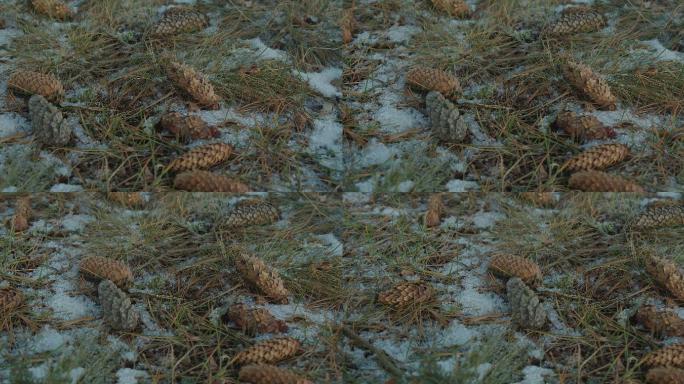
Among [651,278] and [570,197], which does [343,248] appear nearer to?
[570,197]

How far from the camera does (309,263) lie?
6.04 ft

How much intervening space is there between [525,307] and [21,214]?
1.19 meters

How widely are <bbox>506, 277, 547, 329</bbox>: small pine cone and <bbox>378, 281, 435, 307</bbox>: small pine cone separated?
19 centimetres

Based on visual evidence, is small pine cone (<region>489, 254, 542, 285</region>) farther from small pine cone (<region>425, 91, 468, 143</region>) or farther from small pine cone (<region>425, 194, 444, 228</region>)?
small pine cone (<region>425, 91, 468, 143</region>)

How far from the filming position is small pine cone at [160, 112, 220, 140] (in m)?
1.83

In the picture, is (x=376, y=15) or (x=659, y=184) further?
(x=376, y=15)

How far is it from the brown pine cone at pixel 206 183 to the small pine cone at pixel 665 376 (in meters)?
1.00

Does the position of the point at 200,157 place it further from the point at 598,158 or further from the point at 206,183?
the point at 598,158

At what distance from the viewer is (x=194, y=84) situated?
6.09 ft

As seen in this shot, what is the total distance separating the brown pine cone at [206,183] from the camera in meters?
1.81

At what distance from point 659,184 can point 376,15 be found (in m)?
0.80

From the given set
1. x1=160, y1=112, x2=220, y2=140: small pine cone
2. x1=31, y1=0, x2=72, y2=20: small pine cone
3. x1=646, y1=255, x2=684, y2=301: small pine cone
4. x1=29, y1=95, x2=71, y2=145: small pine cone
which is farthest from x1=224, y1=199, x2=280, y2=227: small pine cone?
x1=646, y1=255, x2=684, y2=301: small pine cone

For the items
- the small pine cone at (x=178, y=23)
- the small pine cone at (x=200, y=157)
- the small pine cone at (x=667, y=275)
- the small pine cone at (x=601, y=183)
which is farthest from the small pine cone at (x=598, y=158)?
the small pine cone at (x=178, y=23)

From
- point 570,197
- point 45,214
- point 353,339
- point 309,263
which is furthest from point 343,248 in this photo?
point 45,214
